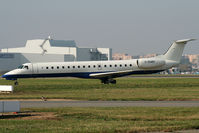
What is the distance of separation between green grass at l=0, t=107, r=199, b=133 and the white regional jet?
28188mm

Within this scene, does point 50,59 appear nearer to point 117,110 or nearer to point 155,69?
point 155,69

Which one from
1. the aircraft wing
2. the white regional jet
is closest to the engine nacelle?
the white regional jet

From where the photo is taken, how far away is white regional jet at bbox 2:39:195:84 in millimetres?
52531

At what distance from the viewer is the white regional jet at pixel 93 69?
52.5 m

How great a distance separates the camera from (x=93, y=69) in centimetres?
5322

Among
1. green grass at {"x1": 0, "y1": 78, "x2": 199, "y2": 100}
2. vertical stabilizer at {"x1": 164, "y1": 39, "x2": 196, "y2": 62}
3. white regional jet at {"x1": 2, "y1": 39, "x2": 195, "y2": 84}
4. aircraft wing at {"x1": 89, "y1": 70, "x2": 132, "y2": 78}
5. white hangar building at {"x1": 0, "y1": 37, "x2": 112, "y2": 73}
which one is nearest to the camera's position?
green grass at {"x1": 0, "y1": 78, "x2": 199, "y2": 100}

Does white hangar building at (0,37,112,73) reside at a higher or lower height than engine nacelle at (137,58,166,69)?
higher

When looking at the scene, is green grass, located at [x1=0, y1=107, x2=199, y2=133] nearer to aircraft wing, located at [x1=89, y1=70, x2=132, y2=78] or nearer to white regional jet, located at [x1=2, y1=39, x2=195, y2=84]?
aircraft wing, located at [x1=89, y1=70, x2=132, y2=78]

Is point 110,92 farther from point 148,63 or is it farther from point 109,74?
point 148,63

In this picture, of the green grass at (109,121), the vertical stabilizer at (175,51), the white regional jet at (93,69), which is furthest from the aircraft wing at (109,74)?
the green grass at (109,121)

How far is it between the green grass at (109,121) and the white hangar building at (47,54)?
13965 cm

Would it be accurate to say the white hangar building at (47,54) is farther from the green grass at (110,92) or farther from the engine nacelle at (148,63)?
the green grass at (110,92)

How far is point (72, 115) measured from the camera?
71.5ft

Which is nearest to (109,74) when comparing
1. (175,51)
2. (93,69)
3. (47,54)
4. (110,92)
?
(93,69)
